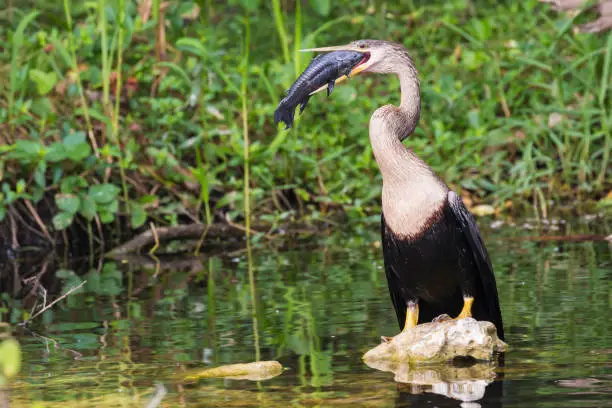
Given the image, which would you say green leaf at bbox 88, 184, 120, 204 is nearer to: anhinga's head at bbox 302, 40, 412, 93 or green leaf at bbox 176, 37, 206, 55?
green leaf at bbox 176, 37, 206, 55

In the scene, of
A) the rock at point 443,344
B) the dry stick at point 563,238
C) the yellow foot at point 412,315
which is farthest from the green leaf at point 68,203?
the rock at point 443,344

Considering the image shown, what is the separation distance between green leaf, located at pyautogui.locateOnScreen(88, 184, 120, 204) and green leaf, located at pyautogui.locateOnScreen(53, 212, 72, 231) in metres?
0.23

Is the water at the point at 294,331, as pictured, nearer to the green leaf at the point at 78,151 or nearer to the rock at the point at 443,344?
the rock at the point at 443,344

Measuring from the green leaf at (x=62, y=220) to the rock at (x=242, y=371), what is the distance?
4.13 metres

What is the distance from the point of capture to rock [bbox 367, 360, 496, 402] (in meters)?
4.01

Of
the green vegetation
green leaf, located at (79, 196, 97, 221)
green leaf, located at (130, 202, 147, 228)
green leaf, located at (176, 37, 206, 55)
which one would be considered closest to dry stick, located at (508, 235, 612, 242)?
the green vegetation

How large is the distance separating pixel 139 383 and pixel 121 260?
3.98 meters

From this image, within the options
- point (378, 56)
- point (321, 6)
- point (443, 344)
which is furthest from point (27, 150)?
point (443, 344)

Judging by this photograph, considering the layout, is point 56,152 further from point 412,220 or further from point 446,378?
point 446,378

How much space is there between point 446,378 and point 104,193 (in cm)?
474

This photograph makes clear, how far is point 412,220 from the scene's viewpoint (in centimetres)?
464

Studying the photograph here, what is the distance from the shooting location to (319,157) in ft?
32.3

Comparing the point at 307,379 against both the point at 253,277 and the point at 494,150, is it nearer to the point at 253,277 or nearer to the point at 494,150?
the point at 253,277

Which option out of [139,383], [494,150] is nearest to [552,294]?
[139,383]
